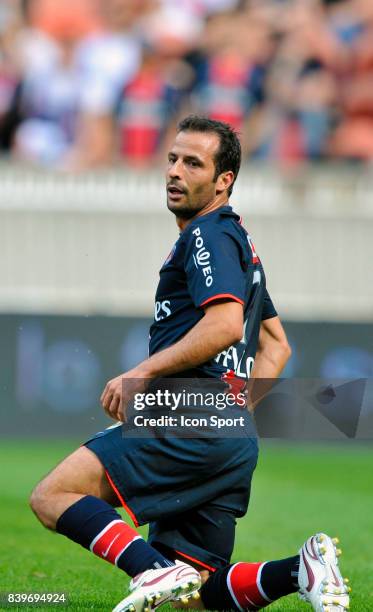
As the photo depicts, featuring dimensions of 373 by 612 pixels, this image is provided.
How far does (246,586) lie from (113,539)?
0.62m

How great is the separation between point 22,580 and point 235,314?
6.92 ft

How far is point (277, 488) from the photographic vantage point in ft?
39.9

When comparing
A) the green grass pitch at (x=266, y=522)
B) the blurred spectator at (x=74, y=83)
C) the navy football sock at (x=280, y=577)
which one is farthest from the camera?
the blurred spectator at (x=74, y=83)

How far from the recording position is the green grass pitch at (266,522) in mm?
6074

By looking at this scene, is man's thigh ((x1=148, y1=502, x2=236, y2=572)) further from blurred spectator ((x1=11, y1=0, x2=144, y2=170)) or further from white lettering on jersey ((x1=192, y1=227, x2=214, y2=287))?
→ blurred spectator ((x1=11, y1=0, x2=144, y2=170))

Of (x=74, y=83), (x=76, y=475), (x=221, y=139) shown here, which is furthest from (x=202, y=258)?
(x=74, y=83)

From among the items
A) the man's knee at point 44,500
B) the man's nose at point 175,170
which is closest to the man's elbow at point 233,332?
the man's nose at point 175,170

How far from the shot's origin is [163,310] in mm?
5117

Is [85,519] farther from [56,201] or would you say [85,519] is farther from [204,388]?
[56,201]

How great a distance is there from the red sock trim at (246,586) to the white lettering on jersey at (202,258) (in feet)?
4.04

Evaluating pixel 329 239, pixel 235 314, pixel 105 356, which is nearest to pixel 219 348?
pixel 235 314

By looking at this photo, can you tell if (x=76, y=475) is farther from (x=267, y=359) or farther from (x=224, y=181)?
(x=224, y=181)

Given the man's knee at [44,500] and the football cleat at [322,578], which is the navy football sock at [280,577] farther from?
the man's knee at [44,500]

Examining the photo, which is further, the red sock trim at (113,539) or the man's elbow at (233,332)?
the red sock trim at (113,539)
